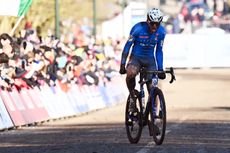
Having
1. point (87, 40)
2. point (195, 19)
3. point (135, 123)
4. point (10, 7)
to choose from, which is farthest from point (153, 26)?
point (195, 19)

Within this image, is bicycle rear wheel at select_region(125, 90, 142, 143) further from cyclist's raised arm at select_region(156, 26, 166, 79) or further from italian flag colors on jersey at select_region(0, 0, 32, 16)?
italian flag colors on jersey at select_region(0, 0, 32, 16)

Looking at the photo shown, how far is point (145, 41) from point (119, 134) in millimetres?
2649

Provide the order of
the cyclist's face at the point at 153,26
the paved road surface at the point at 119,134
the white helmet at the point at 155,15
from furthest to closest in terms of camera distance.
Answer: the cyclist's face at the point at 153,26 → the white helmet at the point at 155,15 → the paved road surface at the point at 119,134

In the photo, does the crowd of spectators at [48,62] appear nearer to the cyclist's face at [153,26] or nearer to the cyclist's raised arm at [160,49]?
the cyclist's raised arm at [160,49]

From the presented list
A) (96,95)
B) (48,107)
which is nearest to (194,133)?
(48,107)

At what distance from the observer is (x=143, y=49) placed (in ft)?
50.5

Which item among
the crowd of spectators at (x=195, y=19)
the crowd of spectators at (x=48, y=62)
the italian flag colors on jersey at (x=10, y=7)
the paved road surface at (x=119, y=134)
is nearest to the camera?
the paved road surface at (x=119, y=134)

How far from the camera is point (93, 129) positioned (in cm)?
1906

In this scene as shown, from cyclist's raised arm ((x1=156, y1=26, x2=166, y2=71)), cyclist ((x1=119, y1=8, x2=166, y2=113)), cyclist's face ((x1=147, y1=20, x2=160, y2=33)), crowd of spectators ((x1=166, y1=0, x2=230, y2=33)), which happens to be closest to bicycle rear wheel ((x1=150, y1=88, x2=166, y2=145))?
cyclist ((x1=119, y1=8, x2=166, y2=113))

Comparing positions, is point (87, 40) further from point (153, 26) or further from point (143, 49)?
point (153, 26)

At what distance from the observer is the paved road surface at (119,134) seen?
1447 centimetres

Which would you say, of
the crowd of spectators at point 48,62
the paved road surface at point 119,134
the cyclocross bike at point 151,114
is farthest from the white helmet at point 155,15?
the crowd of spectators at point 48,62

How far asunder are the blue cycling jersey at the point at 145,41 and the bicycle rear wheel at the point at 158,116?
81 centimetres

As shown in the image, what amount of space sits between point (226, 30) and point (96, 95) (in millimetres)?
35599
